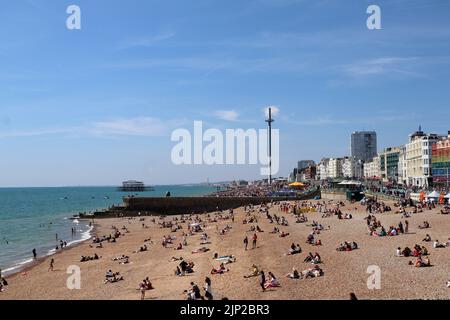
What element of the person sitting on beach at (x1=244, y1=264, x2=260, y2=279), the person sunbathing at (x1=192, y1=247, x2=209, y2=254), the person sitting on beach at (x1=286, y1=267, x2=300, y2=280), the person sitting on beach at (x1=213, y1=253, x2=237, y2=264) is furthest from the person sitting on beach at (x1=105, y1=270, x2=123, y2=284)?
the person sitting on beach at (x1=286, y1=267, x2=300, y2=280)

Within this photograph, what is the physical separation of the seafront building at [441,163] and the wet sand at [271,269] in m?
38.7

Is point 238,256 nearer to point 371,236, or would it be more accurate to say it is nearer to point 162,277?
point 162,277

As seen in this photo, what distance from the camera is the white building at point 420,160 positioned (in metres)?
80.2

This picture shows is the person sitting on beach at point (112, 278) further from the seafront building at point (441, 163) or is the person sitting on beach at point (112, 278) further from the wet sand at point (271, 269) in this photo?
the seafront building at point (441, 163)

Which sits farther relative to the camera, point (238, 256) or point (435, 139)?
point (435, 139)

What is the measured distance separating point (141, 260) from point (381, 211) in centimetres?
2269

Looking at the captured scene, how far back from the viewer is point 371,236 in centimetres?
2822

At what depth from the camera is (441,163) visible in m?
73.2

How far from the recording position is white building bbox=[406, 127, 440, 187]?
263 feet

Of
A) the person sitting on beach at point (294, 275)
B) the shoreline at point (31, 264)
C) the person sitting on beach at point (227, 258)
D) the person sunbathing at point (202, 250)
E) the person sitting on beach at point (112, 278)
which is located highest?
the person sitting on beach at point (294, 275)

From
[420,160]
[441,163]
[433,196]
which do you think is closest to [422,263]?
[433,196]

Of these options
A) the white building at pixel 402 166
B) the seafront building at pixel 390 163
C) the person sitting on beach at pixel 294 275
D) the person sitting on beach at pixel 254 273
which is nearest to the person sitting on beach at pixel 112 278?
the person sitting on beach at pixel 254 273
